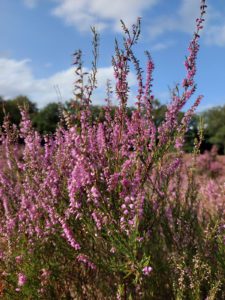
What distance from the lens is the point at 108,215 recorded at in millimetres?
3139

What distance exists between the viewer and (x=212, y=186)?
802 centimetres

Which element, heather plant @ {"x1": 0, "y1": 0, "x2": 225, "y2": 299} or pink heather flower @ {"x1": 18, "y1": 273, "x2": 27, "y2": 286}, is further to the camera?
pink heather flower @ {"x1": 18, "y1": 273, "x2": 27, "y2": 286}

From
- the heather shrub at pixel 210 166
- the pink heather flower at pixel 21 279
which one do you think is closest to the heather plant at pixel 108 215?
the pink heather flower at pixel 21 279

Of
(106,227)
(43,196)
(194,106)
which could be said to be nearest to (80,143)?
(106,227)

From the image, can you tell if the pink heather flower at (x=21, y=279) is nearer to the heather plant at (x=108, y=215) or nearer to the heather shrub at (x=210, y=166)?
the heather plant at (x=108, y=215)

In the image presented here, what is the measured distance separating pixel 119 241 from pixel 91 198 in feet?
1.33

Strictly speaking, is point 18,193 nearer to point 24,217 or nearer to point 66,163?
point 24,217

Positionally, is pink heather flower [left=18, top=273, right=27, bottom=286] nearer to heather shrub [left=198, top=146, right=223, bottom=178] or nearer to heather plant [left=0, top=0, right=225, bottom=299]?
heather plant [left=0, top=0, right=225, bottom=299]

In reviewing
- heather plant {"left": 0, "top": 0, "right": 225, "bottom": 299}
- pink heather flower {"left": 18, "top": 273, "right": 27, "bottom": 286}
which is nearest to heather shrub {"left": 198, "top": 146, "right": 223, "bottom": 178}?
heather plant {"left": 0, "top": 0, "right": 225, "bottom": 299}

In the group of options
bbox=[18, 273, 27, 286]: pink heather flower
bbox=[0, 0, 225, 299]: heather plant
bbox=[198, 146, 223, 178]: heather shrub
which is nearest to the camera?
bbox=[0, 0, 225, 299]: heather plant

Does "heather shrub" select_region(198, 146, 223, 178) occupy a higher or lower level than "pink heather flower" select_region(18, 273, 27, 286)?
lower

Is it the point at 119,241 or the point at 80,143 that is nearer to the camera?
the point at 119,241

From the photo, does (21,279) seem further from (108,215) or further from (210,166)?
(210,166)

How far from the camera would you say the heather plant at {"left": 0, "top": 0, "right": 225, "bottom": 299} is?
3189 millimetres
